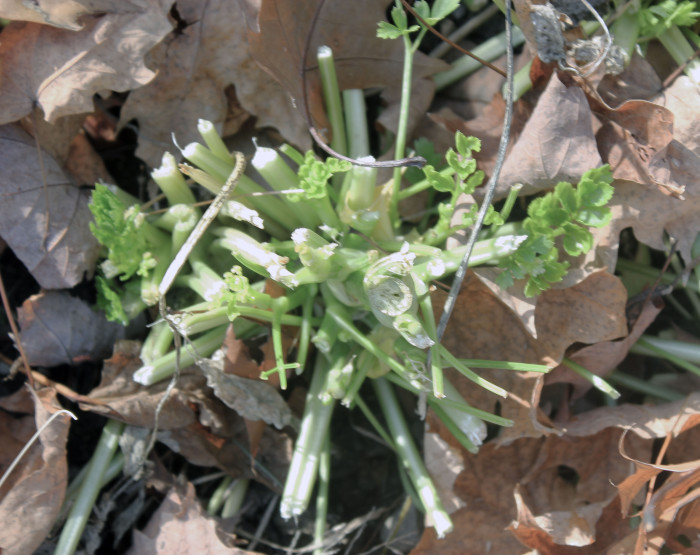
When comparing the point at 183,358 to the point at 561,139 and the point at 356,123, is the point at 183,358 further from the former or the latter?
the point at 561,139

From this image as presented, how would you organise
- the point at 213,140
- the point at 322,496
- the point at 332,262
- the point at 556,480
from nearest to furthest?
1. the point at 332,262
2. the point at 213,140
3. the point at 322,496
4. the point at 556,480

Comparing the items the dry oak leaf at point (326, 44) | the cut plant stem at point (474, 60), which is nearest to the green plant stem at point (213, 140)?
the dry oak leaf at point (326, 44)

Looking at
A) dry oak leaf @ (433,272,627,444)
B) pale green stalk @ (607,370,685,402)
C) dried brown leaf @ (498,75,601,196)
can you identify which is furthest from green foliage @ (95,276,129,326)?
pale green stalk @ (607,370,685,402)

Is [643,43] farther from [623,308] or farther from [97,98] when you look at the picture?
[97,98]

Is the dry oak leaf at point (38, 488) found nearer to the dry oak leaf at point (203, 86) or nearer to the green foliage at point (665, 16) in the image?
the dry oak leaf at point (203, 86)

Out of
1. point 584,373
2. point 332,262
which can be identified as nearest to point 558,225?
point 584,373

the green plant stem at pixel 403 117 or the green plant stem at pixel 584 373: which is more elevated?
the green plant stem at pixel 403 117
